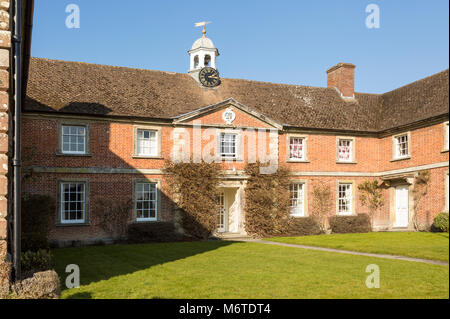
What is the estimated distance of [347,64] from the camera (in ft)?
97.2

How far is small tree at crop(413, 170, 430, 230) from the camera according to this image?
2333 centimetres

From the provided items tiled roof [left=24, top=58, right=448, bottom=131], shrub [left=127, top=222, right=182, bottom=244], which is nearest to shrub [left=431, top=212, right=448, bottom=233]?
tiled roof [left=24, top=58, right=448, bottom=131]

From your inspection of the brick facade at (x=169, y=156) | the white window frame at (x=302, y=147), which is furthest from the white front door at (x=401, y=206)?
the white window frame at (x=302, y=147)

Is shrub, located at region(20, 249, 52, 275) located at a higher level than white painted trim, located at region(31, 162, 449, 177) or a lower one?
lower

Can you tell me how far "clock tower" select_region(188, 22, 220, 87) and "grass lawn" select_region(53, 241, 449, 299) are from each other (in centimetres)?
1239

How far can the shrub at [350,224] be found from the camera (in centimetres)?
2583

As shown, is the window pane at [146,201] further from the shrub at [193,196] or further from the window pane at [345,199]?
the window pane at [345,199]

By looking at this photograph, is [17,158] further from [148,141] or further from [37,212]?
[148,141]

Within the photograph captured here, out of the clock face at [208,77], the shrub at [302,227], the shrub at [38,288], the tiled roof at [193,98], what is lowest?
the shrub at [302,227]

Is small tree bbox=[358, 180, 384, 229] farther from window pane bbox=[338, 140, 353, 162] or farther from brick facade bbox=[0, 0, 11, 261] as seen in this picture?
brick facade bbox=[0, 0, 11, 261]

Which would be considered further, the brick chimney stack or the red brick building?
the brick chimney stack

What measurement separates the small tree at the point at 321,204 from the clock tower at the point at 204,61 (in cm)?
845

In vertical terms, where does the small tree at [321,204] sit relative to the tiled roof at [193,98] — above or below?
below

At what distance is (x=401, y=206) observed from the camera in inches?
1030
